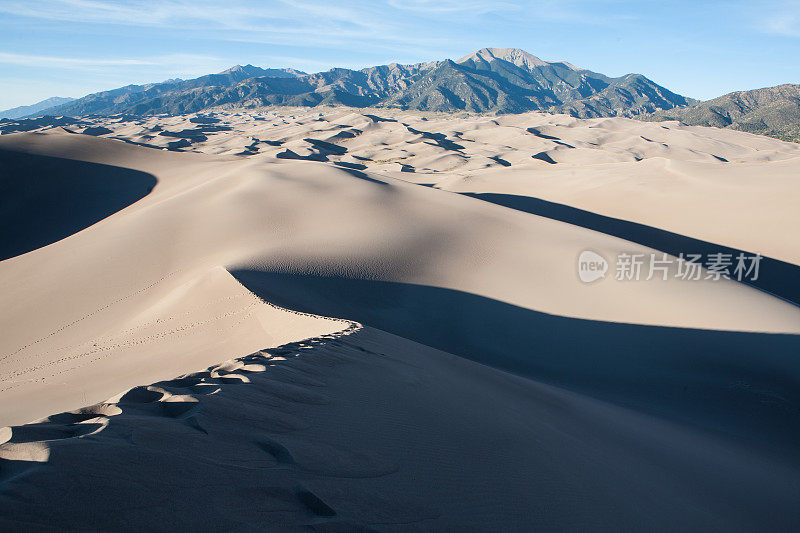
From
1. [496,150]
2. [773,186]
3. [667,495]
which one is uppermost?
[496,150]

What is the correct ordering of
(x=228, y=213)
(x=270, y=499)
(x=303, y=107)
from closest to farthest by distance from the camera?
(x=270, y=499), (x=228, y=213), (x=303, y=107)

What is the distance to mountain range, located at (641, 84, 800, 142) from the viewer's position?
119463 mm

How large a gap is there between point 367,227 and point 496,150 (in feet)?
162

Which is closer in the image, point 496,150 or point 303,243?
point 303,243

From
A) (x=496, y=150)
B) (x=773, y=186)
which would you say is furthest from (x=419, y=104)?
(x=773, y=186)

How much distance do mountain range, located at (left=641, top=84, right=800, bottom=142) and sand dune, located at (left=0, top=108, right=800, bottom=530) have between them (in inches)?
4549

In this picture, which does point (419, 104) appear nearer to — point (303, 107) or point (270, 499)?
point (303, 107)

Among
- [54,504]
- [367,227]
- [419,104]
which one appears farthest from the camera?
[419,104]

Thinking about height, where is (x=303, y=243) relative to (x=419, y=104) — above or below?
below

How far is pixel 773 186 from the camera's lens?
20.9 meters

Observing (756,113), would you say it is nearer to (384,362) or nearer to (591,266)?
(591,266)

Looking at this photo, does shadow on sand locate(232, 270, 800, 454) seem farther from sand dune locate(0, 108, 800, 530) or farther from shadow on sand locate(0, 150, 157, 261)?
shadow on sand locate(0, 150, 157, 261)

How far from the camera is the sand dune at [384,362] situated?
246cm

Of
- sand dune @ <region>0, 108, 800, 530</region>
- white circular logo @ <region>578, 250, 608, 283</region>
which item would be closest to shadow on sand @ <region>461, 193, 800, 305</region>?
sand dune @ <region>0, 108, 800, 530</region>
